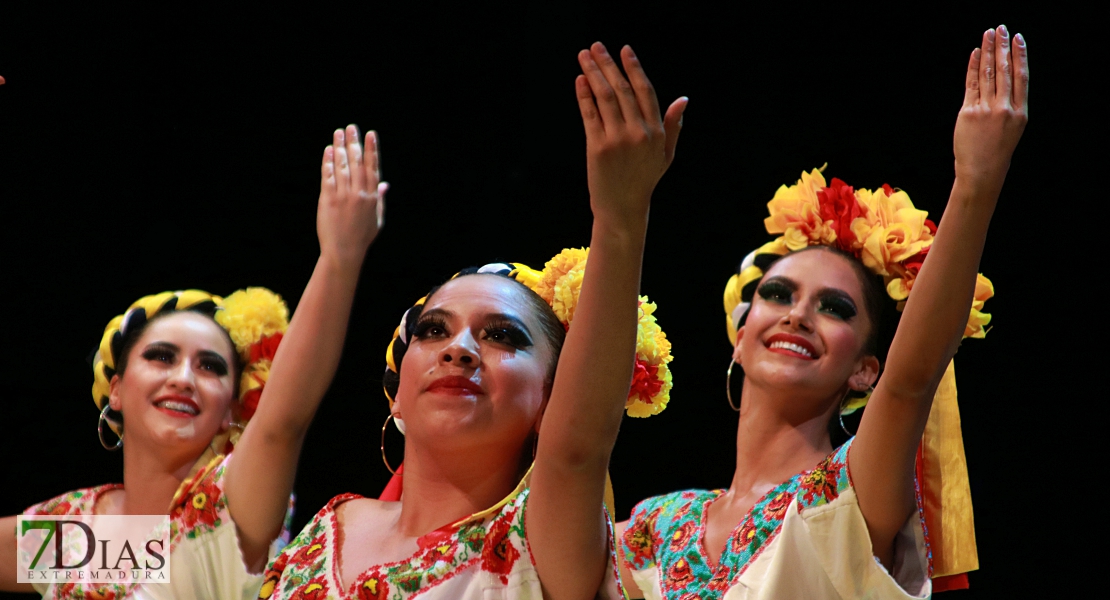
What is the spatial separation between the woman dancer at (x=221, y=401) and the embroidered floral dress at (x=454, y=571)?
1.11ft

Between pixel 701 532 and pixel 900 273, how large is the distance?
75cm

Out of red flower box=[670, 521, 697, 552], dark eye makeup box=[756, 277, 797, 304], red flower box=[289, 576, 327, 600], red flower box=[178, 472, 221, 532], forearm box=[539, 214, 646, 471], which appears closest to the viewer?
forearm box=[539, 214, 646, 471]

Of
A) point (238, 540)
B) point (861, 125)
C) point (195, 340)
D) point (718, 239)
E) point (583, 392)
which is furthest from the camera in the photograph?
point (718, 239)

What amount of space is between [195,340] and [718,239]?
1.52 meters

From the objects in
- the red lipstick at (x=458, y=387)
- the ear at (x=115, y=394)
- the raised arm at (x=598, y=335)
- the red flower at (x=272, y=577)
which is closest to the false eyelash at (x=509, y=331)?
the red lipstick at (x=458, y=387)

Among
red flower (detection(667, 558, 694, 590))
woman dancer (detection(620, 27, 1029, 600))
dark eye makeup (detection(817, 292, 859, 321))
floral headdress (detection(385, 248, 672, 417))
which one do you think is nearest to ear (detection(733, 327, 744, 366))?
woman dancer (detection(620, 27, 1029, 600))

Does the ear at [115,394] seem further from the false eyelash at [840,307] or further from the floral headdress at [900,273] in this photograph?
the false eyelash at [840,307]

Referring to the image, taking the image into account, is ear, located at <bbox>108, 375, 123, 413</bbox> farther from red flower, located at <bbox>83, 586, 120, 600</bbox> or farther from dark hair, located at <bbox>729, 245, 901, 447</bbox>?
dark hair, located at <bbox>729, 245, 901, 447</bbox>

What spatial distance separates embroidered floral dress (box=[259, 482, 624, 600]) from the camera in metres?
1.78

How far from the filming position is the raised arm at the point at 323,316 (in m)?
2.20

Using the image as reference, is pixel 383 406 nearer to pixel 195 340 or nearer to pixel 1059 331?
pixel 195 340

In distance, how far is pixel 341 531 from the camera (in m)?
2.09

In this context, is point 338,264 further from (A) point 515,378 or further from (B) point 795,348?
(B) point 795,348

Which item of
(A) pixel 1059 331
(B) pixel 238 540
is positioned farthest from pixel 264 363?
(A) pixel 1059 331
